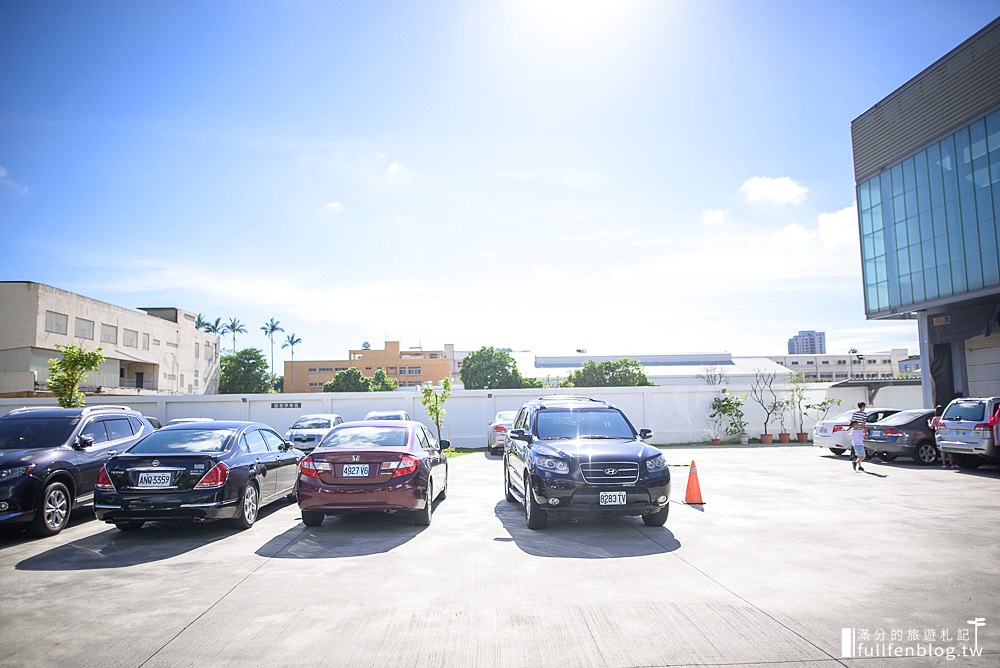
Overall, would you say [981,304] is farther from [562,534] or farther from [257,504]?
[257,504]

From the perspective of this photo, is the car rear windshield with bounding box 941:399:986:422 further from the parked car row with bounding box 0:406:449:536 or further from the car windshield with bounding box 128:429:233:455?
the car windshield with bounding box 128:429:233:455

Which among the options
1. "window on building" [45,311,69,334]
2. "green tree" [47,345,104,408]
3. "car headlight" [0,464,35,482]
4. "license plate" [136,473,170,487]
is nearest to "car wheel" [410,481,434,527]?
"license plate" [136,473,170,487]

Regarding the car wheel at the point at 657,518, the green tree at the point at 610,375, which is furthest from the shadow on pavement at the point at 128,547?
the green tree at the point at 610,375

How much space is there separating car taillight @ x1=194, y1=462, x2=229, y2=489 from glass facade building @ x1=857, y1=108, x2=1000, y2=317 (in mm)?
29746

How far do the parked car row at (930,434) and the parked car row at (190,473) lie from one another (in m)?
13.7

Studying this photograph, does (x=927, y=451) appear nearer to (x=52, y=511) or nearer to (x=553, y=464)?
(x=553, y=464)

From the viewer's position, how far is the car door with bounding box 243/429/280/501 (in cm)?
1018

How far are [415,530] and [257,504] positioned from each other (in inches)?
104

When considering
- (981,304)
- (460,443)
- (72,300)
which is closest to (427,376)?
(72,300)

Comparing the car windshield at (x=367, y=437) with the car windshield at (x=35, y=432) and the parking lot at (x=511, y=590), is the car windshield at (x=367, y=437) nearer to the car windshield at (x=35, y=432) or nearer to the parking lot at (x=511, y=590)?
the parking lot at (x=511, y=590)

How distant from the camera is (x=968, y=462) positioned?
670 inches

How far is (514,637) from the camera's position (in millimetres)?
4871

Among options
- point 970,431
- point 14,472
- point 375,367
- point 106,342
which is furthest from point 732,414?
point 375,367

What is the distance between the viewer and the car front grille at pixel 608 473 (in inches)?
340
